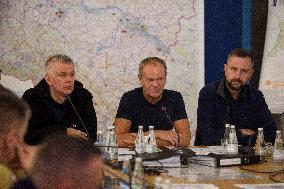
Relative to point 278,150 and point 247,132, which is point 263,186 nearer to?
point 278,150

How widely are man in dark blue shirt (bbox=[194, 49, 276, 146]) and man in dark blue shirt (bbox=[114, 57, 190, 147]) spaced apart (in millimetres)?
170

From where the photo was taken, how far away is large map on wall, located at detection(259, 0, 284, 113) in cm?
479

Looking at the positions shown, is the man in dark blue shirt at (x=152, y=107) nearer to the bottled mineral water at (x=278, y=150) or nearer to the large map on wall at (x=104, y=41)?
the large map on wall at (x=104, y=41)

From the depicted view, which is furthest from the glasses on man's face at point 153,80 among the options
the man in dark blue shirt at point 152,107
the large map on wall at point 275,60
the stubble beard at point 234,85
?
the large map on wall at point 275,60

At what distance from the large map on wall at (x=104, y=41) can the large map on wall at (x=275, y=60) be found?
25.8 inches

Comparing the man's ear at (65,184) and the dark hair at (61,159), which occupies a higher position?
the dark hair at (61,159)

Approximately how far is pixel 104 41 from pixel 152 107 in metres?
0.85

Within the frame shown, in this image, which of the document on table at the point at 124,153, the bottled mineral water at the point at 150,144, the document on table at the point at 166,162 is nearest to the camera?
the document on table at the point at 166,162

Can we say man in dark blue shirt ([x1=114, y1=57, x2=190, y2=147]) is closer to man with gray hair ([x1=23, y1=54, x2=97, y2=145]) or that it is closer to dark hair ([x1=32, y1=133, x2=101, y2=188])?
man with gray hair ([x1=23, y1=54, x2=97, y2=145])

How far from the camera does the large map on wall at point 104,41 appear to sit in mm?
4266

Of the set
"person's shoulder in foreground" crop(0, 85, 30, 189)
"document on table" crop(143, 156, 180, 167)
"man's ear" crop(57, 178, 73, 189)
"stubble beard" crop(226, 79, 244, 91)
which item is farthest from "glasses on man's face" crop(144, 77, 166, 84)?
"man's ear" crop(57, 178, 73, 189)

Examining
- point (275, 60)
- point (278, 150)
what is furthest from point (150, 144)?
point (275, 60)

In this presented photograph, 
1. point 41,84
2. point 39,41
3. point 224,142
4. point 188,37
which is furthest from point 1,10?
point 224,142

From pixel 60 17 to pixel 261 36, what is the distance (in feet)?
6.22
